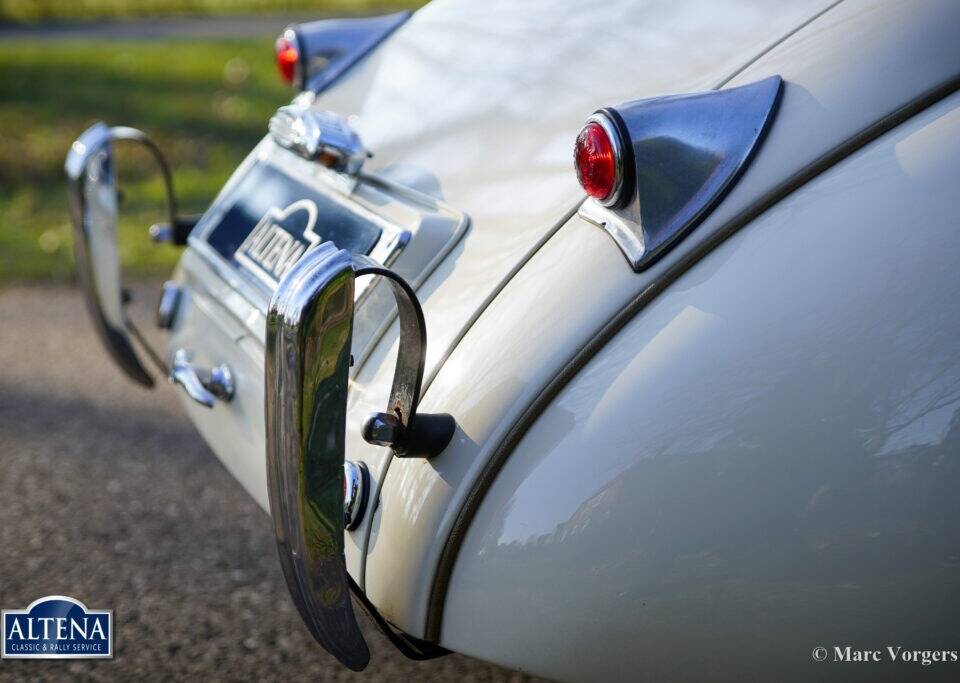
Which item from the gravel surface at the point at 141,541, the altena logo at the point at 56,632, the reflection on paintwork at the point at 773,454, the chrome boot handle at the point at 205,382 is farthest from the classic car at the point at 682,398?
the altena logo at the point at 56,632

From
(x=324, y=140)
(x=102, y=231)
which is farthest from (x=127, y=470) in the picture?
(x=324, y=140)

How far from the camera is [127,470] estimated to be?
303cm

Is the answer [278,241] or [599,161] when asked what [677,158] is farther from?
[278,241]

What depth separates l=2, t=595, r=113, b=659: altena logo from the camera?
2193mm

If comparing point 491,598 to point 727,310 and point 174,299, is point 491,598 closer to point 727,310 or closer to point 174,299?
point 727,310

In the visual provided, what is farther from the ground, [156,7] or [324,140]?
[324,140]

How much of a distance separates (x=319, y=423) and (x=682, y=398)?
469 mm

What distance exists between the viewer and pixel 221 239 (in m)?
2.36

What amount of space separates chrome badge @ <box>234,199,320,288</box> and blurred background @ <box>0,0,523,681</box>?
29.6 inches

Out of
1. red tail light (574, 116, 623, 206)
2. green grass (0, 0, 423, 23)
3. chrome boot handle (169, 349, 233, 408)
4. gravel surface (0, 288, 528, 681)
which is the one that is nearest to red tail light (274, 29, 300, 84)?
chrome boot handle (169, 349, 233, 408)

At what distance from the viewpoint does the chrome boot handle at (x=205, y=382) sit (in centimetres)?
209

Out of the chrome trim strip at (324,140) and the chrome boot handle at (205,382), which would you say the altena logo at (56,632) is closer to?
the chrome boot handle at (205,382)

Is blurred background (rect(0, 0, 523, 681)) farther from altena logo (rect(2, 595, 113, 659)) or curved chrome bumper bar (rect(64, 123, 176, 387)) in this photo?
curved chrome bumper bar (rect(64, 123, 176, 387))

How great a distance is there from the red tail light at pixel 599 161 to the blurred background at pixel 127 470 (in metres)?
1.06
